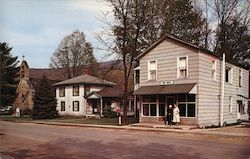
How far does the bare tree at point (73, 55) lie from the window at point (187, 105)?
54.1 feet

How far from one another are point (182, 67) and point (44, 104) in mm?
19636

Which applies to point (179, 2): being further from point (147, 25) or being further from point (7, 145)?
point (7, 145)

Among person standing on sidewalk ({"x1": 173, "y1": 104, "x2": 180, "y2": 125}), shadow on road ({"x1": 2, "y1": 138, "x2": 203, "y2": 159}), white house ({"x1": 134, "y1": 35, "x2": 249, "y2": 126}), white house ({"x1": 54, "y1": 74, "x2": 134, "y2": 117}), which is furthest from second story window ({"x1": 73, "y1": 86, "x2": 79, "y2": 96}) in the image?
shadow on road ({"x1": 2, "y1": 138, "x2": 203, "y2": 159})

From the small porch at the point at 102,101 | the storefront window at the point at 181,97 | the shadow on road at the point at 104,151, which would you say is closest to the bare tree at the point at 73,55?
the small porch at the point at 102,101

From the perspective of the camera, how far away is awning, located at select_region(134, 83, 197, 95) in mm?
22255

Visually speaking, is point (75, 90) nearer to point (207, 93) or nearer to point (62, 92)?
point (62, 92)

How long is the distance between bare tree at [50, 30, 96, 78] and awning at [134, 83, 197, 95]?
1426 centimetres

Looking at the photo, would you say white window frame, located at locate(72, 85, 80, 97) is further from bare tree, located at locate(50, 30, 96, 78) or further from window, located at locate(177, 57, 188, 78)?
window, located at locate(177, 57, 188, 78)

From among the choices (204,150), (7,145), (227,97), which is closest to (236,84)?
(227,97)

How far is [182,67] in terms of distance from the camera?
23422 mm

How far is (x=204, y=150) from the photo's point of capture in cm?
1176

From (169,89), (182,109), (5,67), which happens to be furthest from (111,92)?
(5,67)

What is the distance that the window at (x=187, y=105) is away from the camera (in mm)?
22844

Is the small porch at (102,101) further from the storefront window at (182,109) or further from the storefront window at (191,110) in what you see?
the storefront window at (191,110)
